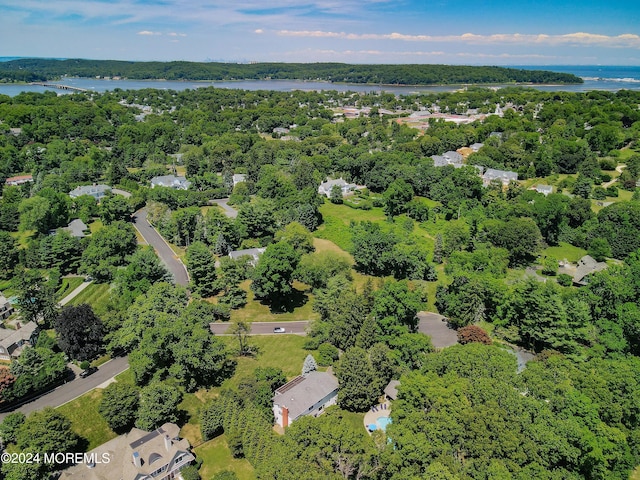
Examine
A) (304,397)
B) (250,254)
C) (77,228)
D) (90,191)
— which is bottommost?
(304,397)

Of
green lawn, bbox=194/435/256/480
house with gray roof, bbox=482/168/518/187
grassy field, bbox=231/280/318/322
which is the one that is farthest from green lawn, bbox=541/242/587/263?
green lawn, bbox=194/435/256/480

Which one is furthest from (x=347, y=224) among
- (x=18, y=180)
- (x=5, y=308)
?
(x=18, y=180)

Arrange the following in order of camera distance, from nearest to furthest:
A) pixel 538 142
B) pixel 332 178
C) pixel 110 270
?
pixel 110 270 → pixel 332 178 → pixel 538 142

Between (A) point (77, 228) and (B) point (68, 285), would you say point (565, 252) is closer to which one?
(B) point (68, 285)

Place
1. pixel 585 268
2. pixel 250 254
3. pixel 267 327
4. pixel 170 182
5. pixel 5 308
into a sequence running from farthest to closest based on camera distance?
pixel 170 182 < pixel 250 254 < pixel 585 268 < pixel 5 308 < pixel 267 327

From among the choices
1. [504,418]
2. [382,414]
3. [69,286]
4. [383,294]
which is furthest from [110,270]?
[504,418]

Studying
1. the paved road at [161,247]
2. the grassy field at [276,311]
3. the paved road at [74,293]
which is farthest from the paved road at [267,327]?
the paved road at [74,293]

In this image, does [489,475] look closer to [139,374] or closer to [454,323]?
[454,323]
